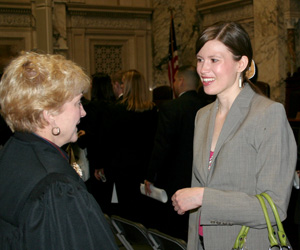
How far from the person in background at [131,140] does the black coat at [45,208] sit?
3.58m

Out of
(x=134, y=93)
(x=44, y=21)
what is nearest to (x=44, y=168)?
(x=134, y=93)

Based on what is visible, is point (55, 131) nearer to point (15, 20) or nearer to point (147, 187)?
point (147, 187)

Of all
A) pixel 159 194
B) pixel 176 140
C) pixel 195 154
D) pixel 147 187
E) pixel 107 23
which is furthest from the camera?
pixel 107 23

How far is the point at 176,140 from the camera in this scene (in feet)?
15.0

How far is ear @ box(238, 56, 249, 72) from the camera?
221 cm

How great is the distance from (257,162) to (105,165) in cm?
Answer: 364

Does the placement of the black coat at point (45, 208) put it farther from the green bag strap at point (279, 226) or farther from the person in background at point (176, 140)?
the person in background at point (176, 140)

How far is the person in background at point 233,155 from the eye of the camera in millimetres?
1942

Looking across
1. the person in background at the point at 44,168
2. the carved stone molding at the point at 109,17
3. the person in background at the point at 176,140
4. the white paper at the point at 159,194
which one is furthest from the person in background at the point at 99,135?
the carved stone molding at the point at 109,17

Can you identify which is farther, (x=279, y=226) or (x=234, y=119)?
(x=234, y=119)

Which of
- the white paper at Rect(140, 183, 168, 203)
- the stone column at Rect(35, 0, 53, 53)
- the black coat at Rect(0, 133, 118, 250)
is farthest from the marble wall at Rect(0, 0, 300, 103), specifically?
the black coat at Rect(0, 133, 118, 250)

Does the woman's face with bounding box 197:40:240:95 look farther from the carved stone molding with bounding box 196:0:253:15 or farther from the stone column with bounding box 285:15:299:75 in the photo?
the carved stone molding with bounding box 196:0:253:15

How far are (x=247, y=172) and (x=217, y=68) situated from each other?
504 mm

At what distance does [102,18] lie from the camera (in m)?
11.4
